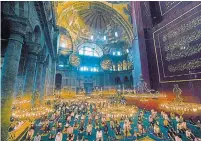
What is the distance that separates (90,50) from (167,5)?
16.7 meters

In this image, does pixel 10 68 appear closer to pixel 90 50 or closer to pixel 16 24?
pixel 16 24

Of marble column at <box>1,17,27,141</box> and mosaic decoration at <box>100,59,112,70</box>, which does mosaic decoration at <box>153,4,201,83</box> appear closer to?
marble column at <box>1,17,27,141</box>

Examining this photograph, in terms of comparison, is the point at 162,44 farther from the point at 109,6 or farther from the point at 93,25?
the point at 93,25

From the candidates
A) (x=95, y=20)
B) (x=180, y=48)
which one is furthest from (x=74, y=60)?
(x=180, y=48)

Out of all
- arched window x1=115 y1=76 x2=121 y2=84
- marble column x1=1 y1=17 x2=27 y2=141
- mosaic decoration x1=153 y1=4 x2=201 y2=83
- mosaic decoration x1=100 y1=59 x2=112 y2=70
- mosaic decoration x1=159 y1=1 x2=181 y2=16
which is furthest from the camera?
arched window x1=115 y1=76 x2=121 y2=84

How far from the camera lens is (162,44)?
9.45m

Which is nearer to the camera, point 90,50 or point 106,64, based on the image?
point 106,64

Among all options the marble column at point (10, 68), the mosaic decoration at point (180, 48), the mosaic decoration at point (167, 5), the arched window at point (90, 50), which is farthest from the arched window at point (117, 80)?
the marble column at point (10, 68)

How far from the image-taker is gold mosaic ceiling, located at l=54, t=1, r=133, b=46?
59.8ft

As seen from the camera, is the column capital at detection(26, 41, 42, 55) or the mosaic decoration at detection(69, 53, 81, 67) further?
the mosaic decoration at detection(69, 53, 81, 67)

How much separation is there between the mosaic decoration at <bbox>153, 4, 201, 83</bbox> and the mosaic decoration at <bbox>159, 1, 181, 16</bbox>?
1.24 m

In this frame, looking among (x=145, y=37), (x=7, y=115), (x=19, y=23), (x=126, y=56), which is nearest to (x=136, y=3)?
(x=145, y=37)

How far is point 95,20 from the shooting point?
22391 mm

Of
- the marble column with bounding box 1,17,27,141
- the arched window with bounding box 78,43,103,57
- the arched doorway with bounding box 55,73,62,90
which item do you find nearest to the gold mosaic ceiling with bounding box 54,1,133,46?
the arched window with bounding box 78,43,103,57
